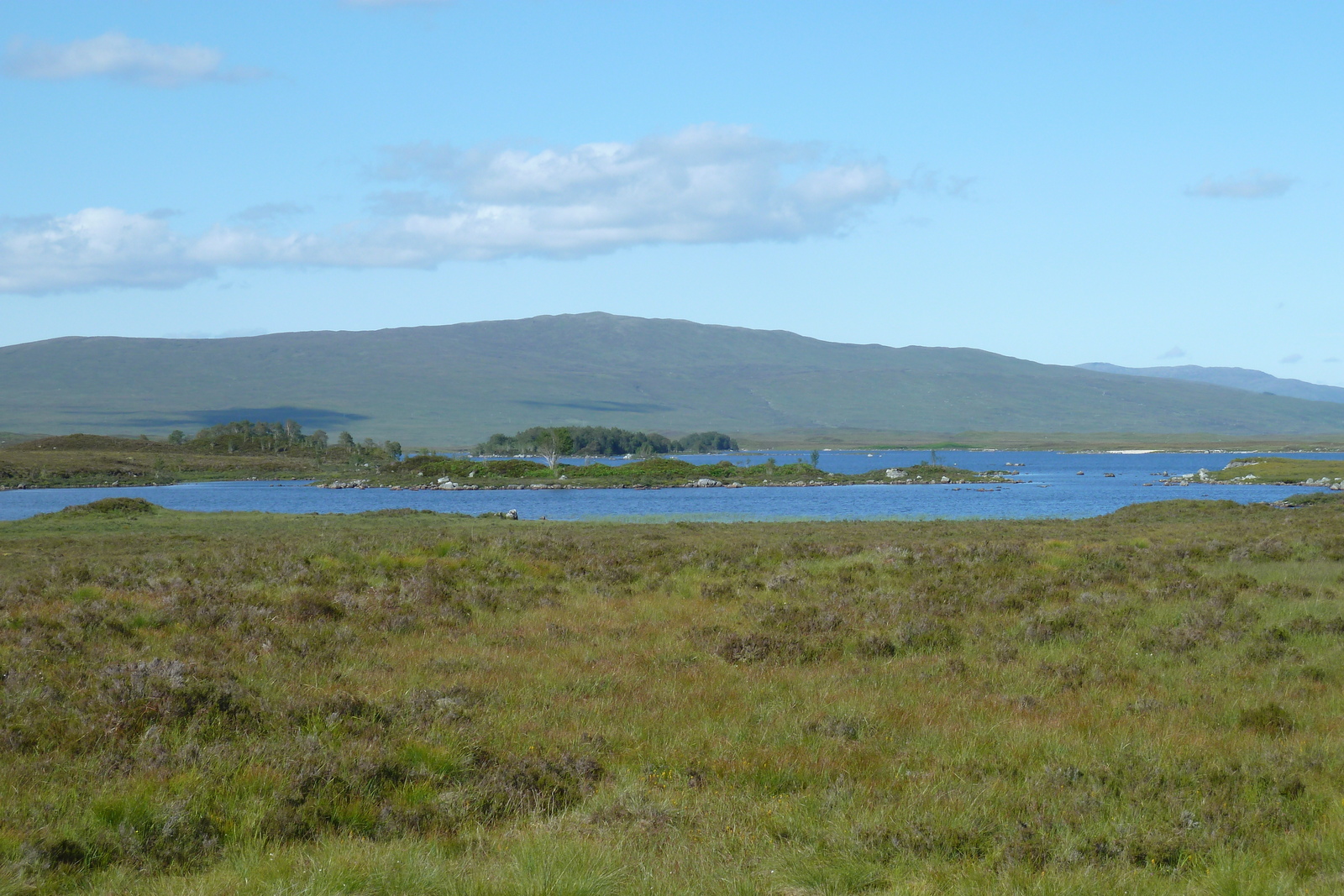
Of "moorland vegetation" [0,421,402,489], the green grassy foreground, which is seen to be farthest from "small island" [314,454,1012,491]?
the green grassy foreground

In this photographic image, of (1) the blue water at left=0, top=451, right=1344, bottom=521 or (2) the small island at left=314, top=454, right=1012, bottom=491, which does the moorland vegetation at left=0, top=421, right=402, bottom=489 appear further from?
(2) the small island at left=314, top=454, right=1012, bottom=491

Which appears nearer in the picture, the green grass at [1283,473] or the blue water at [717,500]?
the blue water at [717,500]

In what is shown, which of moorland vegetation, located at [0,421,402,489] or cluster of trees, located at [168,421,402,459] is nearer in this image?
moorland vegetation, located at [0,421,402,489]

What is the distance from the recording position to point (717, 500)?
9000cm

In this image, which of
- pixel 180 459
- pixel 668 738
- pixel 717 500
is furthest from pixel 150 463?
pixel 668 738

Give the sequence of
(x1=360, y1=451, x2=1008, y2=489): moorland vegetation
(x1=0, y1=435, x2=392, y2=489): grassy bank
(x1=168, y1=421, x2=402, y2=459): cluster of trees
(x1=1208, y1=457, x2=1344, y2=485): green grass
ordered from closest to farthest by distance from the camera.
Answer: (x1=1208, y1=457, x2=1344, y2=485): green grass → (x1=360, y1=451, x2=1008, y2=489): moorland vegetation → (x1=0, y1=435, x2=392, y2=489): grassy bank → (x1=168, y1=421, x2=402, y2=459): cluster of trees

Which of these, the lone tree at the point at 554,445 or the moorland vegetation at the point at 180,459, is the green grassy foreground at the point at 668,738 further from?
the moorland vegetation at the point at 180,459

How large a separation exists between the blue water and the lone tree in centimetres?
2395

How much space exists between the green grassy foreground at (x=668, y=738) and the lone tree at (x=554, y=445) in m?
113

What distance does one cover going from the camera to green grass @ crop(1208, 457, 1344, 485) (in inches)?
3905

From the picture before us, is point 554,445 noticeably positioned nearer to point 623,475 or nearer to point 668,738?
point 623,475

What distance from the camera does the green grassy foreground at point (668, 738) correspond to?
6.54m

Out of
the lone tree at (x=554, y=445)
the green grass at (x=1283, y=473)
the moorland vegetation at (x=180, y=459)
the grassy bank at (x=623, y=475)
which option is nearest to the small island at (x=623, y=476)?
the grassy bank at (x=623, y=475)

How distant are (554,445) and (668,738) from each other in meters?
131
